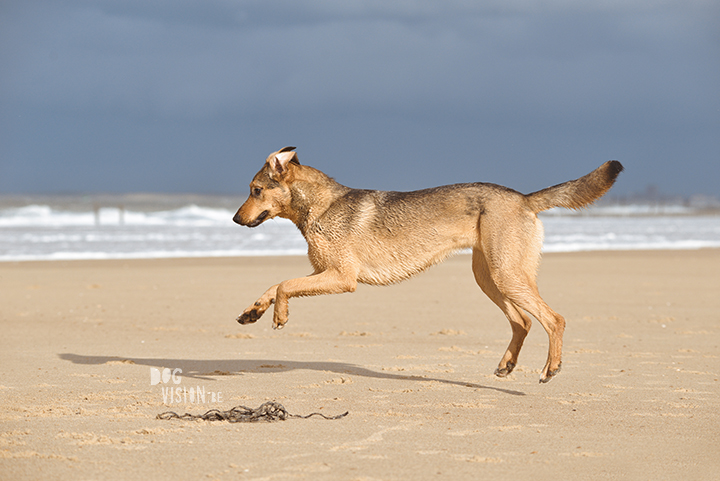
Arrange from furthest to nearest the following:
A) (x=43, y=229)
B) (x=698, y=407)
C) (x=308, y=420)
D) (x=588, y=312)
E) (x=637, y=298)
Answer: (x=43, y=229)
(x=637, y=298)
(x=588, y=312)
(x=698, y=407)
(x=308, y=420)

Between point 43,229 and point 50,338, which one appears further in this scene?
point 43,229

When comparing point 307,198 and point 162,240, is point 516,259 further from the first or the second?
point 162,240

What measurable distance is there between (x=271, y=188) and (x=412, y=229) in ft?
4.68

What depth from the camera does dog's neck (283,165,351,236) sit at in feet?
25.3

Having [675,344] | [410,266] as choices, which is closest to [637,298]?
[675,344]

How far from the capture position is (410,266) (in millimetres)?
7539

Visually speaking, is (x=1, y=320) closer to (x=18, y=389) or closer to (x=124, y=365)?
(x=124, y=365)

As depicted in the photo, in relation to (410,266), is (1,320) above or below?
below

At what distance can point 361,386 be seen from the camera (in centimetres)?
736

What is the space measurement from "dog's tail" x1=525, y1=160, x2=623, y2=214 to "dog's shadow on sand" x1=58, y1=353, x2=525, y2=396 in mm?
1883

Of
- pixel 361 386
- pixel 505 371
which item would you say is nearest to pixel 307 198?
pixel 361 386

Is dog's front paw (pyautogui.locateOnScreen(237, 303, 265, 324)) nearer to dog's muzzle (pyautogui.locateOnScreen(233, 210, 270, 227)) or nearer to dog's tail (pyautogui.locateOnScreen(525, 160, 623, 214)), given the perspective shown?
dog's muzzle (pyautogui.locateOnScreen(233, 210, 270, 227))

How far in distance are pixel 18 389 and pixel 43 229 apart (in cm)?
2947

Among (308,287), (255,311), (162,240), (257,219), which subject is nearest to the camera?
(255,311)
